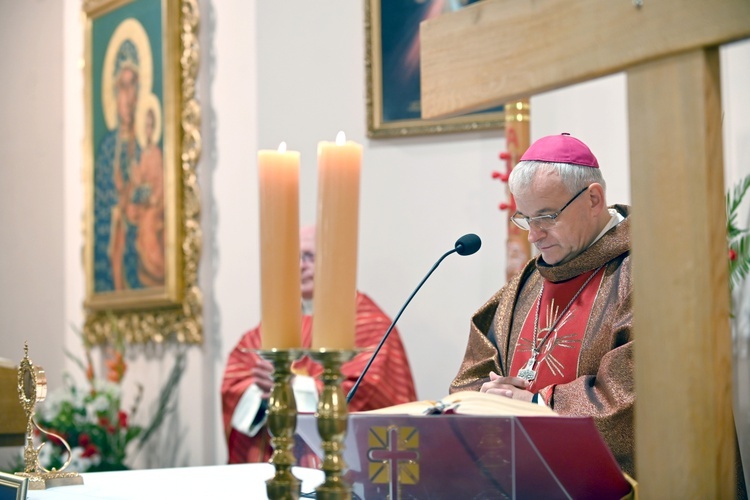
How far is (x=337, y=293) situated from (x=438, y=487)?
2.05ft

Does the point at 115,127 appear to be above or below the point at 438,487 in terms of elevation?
above

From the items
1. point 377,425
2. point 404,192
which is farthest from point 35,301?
point 377,425

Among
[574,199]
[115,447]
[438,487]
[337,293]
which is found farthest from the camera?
[115,447]

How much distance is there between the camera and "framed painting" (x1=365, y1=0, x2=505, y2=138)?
6.17 meters

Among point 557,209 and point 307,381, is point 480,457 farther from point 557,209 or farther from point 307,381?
point 307,381

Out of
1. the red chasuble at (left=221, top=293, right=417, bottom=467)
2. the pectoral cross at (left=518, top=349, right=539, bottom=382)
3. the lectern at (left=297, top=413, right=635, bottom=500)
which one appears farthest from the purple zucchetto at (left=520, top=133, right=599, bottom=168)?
the red chasuble at (left=221, top=293, right=417, bottom=467)

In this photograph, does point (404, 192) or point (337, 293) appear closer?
point (337, 293)

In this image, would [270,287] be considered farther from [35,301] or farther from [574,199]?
[35,301]

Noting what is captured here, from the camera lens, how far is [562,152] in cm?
328

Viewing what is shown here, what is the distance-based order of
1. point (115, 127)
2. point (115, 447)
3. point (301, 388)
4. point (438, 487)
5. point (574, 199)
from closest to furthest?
point (438, 487) < point (574, 199) < point (301, 388) < point (115, 447) < point (115, 127)

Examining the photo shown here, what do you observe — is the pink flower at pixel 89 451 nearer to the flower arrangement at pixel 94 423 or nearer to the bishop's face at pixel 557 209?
the flower arrangement at pixel 94 423

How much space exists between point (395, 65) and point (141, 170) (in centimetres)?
223

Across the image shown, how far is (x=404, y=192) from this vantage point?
6.23 metres

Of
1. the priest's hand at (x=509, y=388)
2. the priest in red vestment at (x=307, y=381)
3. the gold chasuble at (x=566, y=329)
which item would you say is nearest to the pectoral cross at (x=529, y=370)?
the gold chasuble at (x=566, y=329)
